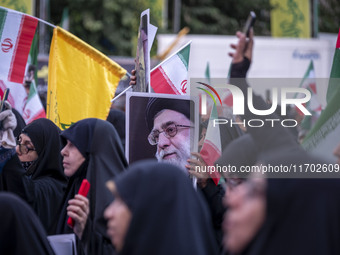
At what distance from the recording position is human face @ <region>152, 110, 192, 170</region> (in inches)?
174

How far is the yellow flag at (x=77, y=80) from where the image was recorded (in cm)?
562

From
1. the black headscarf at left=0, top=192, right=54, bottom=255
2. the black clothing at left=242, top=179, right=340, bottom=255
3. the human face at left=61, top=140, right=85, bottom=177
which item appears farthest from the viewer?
the human face at left=61, top=140, right=85, bottom=177

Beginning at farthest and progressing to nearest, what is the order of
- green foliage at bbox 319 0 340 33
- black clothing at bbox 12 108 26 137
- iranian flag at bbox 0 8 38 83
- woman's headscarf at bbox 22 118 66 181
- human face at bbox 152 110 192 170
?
1. green foliage at bbox 319 0 340 33
2. black clothing at bbox 12 108 26 137
3. iranian flag at bbox 0 8 38 83
4. woman's headscarf at bbox 22 118 66 181
5. human face at bbox 152 110 192 170

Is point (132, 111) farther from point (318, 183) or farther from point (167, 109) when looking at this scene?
point (318, 183)

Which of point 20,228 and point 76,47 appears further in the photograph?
point 76,47

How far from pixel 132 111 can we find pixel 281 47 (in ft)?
35.6

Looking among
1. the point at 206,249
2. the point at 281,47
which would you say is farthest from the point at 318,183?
the point at 281,47

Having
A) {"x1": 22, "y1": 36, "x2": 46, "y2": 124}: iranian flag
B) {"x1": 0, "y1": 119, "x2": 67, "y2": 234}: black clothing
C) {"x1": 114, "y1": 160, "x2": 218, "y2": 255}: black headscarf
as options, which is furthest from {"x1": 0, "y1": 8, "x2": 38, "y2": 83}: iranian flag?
{"x1": 114, "y1": 160, "x2": 218, "y2": 255}: black headscarf

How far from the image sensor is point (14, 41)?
5574 mm

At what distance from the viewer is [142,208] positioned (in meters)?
2.59

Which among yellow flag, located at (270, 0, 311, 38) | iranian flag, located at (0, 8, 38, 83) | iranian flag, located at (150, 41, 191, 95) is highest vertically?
yellow flag, located at (270, 0, 311, 38)

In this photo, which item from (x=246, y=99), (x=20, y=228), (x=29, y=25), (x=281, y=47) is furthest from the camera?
(x=281, y=47)

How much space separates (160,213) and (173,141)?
72.0 inches

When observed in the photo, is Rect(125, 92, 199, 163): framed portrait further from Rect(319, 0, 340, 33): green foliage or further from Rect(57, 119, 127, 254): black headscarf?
Rect(319, 0, 340, 33): green foliage
